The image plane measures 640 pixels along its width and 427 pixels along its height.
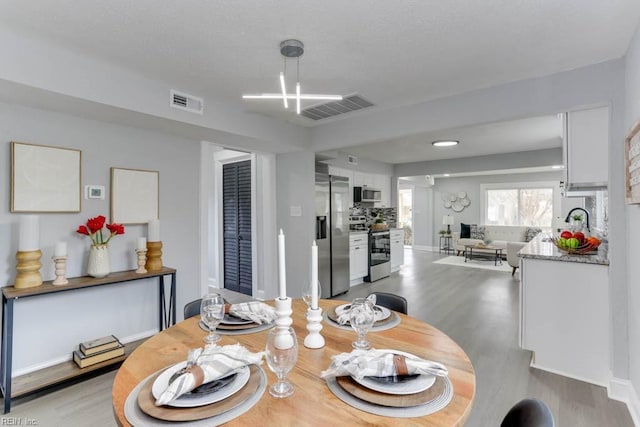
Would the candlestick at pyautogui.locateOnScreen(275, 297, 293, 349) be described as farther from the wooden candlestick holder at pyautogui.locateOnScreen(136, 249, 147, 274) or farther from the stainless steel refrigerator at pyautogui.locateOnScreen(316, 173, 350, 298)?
the stainless steel refrigerator at pyautogui.locateOnScreen(316, 173, 350, 298)

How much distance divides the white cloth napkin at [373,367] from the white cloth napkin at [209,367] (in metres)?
0.28

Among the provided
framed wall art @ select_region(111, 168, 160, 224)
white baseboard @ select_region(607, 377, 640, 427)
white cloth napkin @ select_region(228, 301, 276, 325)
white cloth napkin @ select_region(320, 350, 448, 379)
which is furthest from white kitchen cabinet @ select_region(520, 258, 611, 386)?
framed wall art @ select_region(111, 168, 160, 224)

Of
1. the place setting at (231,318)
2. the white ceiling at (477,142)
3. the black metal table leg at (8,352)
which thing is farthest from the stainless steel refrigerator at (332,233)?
the black metal table leg at (8,352)

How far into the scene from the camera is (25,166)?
7.86ft

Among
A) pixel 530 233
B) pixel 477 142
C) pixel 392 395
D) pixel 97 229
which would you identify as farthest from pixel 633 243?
pixel 530 233

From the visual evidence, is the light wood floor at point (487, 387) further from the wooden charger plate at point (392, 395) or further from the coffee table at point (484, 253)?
the coffee table at point (484, 253)

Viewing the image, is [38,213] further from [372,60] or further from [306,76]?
[372,60]

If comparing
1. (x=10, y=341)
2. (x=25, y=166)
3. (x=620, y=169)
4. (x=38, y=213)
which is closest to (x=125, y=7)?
(x=25, y=166)

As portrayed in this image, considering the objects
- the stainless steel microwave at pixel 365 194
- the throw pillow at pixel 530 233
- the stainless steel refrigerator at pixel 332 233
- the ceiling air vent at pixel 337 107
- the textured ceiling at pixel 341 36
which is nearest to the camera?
the textured ceiling at pixel 341 36

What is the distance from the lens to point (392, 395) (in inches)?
36.9

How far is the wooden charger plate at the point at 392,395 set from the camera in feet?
2.96

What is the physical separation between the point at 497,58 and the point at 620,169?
1.17 m

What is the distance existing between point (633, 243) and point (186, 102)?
139 inches

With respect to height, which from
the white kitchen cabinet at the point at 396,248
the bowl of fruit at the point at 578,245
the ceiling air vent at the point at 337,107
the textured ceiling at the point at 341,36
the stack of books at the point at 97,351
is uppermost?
the textured ceiling at the point at 341,36
